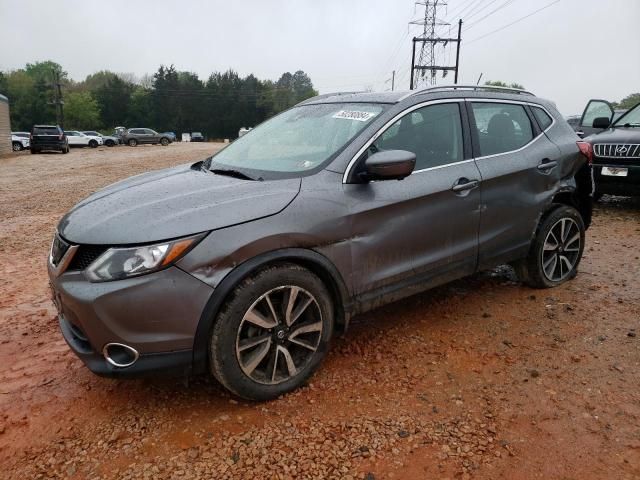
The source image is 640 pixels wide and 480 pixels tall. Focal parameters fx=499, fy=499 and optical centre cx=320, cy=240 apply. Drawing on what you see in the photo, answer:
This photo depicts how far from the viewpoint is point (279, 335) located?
105 inches

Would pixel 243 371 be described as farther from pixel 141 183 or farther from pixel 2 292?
pixel 2 292

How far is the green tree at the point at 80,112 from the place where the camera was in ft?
240

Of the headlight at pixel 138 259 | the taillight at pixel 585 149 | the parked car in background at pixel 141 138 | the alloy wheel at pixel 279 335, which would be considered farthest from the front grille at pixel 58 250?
the parked car in background at pixel 141 138

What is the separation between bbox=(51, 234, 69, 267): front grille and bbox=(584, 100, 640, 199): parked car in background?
22.0 feet

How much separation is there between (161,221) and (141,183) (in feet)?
3.02

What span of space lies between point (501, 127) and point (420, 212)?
48.9 inches

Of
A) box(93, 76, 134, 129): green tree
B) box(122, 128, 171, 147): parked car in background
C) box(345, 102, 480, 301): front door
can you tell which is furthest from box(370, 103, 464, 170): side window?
box(93, 76, 134, 129): green tree

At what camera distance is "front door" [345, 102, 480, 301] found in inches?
117

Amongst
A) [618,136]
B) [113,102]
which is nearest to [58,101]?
[113,102]

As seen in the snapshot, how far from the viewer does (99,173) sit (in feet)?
51.9

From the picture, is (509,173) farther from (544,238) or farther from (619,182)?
(619,182)

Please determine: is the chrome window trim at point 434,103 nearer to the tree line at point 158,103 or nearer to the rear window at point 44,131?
the rear window at point 44,131

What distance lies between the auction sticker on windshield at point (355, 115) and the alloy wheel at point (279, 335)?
1.23 m

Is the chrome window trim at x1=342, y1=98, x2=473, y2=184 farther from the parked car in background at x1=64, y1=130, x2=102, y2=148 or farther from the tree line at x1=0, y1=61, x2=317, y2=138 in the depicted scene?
the tree line at x1=0, y1=61, x2=317, y2=138
